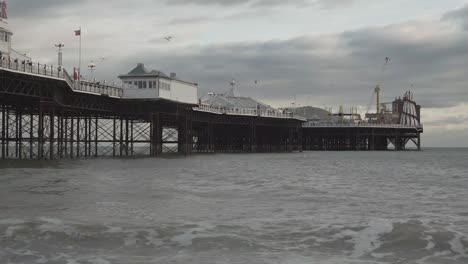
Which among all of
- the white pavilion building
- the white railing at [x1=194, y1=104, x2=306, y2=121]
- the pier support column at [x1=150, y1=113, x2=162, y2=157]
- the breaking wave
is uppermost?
the white pavilion building

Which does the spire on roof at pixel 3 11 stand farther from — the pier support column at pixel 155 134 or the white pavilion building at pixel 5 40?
the pier support column at pixel 155 134

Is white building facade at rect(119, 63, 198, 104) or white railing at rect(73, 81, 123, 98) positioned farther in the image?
white building facade at rect(119, 63, 198, 104)

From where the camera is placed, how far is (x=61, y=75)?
213ft

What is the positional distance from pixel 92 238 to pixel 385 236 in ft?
31.9

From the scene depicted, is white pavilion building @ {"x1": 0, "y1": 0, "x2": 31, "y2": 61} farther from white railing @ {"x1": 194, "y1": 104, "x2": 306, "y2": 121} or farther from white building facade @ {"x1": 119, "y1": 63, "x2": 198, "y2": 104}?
white railing @ {"x1": 194, "y1": 104, "x2": 306, "y2": 121}

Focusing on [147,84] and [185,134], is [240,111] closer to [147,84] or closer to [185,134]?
[185,134]

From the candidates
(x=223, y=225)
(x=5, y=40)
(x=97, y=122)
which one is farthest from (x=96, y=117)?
(x=223, y=225)

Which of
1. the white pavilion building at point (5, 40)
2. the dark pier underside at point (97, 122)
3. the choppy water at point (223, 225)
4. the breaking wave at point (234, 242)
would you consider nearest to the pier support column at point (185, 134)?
the dark pier underside at point (97, 122)

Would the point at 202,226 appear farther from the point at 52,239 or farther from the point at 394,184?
the point at 394,184

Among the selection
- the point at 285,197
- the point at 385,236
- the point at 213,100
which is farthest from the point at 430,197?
the point at 213,100

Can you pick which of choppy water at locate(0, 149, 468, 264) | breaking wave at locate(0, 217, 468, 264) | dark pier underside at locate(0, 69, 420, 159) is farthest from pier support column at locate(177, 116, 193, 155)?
breaking wave at locate(0, 217, 468, 264)

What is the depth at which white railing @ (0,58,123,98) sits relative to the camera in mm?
56562

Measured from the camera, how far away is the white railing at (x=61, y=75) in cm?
5656

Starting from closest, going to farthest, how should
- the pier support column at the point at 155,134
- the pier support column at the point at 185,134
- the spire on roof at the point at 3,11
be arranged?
the spire on roof at the point at 3,11
the pier support column at the point at 155,134
the pier support column at the point at 185,134
